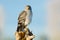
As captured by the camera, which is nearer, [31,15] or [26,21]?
[26,21]

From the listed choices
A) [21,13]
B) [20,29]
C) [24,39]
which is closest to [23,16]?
[21,13]

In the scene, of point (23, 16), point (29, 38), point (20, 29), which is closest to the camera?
point (29, 38)

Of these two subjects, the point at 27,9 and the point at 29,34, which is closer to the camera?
the point at 29,34

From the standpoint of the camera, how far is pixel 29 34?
153 inches

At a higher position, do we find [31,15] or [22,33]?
[31,15]

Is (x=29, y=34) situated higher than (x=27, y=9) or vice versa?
(x=27, y=9)

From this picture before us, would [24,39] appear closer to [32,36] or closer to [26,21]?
[32,36]

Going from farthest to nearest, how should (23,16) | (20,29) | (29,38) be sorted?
(23,16) → (20,29) → (29,38)

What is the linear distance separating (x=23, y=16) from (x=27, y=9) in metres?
0.29

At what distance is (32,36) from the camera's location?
378cm

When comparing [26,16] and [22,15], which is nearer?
[22,15]

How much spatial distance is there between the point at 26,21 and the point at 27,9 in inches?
17.9

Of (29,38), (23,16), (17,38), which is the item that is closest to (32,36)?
(29,38)

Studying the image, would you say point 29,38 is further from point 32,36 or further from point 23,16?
point 23,16
